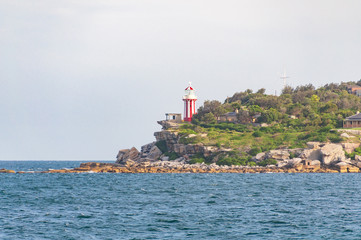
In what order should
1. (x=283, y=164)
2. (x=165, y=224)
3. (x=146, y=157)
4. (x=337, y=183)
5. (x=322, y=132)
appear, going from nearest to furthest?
(x=165, y=224) < (x=337, y=183) < (x=283, y=164) < (x=322, y=132) < (x=146, y=157)

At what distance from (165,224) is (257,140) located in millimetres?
64964

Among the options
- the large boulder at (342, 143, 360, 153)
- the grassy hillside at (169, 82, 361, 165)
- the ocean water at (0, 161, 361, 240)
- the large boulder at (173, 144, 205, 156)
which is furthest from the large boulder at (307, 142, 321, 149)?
the ocean water at (0, 161, 361, 240)

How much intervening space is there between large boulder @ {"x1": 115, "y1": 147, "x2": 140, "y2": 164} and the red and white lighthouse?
15.1 meters

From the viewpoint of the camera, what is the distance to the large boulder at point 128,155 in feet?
353

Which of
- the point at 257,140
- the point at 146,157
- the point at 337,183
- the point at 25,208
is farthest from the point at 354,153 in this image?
the point at 25,208

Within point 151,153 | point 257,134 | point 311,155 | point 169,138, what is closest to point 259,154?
point 311,155

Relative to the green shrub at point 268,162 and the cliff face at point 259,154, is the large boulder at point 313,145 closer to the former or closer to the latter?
the cliff face at point 259,154

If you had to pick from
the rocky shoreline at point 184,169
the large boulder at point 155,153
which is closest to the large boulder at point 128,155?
the large boulder at point 155,153

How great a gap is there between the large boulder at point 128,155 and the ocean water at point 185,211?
41.5 metres

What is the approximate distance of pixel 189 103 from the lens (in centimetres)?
11744

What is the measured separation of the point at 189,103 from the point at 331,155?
38.0 meters

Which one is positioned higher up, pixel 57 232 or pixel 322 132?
pixel 322 132

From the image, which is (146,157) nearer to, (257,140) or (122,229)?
(257,140)

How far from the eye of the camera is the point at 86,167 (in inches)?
4114
